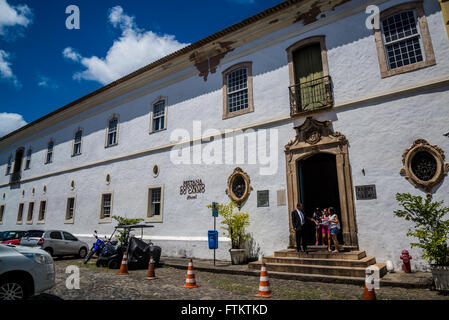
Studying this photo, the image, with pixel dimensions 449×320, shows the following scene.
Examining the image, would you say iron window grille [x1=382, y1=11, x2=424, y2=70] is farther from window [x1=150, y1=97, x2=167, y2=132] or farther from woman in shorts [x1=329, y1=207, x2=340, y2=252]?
window [x1=150, y1=97, x2=167, y2=132]

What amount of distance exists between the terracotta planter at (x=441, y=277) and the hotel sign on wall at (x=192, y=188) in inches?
334

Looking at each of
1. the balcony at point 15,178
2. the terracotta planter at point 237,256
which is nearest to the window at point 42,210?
the balcony at point 15,178

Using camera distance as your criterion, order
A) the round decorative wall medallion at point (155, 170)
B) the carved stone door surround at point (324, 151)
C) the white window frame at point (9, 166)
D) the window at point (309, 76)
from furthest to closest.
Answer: the white window frame at point (9, 166)
the round decorative wall medallion at point (155, 170)
the window at point (309, 76)
the carved stone door surround at point (324, 151)

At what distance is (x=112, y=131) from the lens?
1805 centimetres

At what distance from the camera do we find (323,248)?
9.55 metres

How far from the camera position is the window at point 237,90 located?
40.8 feet

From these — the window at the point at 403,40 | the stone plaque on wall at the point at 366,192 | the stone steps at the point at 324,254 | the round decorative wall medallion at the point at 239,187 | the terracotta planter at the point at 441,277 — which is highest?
the window at the point at 403,40

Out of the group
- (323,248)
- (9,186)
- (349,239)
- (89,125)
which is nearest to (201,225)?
(323,248)

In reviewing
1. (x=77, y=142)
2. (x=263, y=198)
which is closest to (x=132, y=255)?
(x=263, y=198)

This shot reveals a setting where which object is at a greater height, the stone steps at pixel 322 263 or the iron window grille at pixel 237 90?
the iron window grille at pixel 237 90

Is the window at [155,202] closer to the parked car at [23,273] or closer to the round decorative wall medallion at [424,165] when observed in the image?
the parked car at [23,273]
